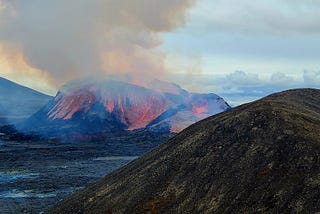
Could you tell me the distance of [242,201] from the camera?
22359mm

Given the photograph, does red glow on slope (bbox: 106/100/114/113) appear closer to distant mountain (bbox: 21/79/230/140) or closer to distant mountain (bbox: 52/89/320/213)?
distant mountain (bbox: 21/79/230/140)

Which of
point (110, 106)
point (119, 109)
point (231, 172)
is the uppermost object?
point (110, 106)

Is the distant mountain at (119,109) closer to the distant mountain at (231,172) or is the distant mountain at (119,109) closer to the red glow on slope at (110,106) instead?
the red glow on slope at (110,106)

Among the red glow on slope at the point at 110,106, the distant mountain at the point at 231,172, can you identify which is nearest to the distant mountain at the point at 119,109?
the red glow on slope at the point at 110,106

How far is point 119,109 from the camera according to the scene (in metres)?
108

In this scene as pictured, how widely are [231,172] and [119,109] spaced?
8407 centimetres

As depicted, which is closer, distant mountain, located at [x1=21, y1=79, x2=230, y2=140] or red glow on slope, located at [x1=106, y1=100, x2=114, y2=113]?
distant mountain, located at [x1=21, y1=79, x2=230, y2=140]

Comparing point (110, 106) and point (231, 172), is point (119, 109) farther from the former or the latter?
point (231, 172)

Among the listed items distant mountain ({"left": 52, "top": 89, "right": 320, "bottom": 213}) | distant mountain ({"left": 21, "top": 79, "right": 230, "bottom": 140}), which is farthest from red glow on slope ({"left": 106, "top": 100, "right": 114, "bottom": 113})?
distant mountain ({"left": 52, "top": 89, "right": 320, "bottom": 213})

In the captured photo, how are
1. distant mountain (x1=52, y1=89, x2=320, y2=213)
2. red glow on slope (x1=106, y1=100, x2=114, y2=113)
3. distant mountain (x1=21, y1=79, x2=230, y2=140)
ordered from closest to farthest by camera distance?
distant mountain (x1=52, y1=89, x2=320, y2=213)
distant mountain (x1=21, y1=79, x2=230, y2=140)
red glow on slope (x1=106, y1=100, x2=114, y2=113)

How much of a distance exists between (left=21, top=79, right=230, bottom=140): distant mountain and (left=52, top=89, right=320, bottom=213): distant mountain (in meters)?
63.7

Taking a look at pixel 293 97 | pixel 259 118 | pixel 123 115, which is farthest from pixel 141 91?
pixel 259 118

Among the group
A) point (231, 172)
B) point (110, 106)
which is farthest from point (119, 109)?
point (231, 172)

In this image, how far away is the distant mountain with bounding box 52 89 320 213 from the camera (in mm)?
22172
